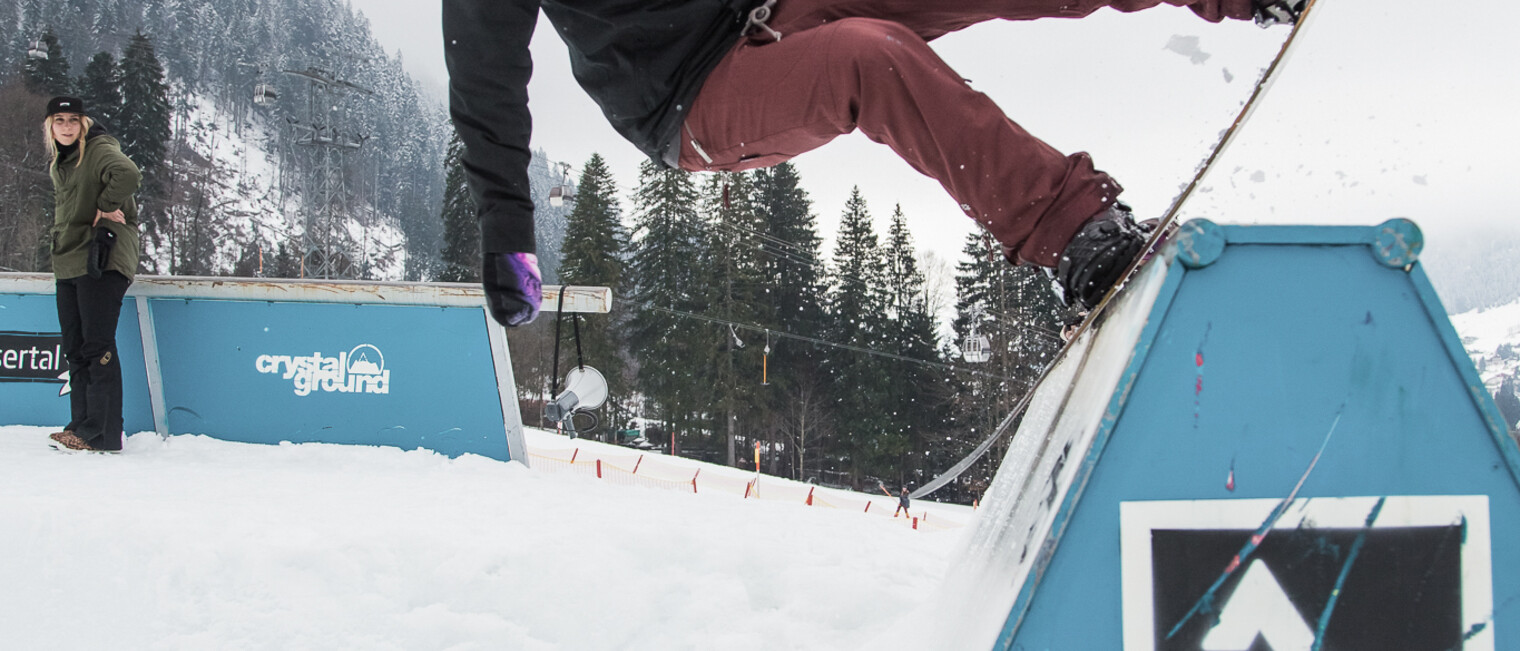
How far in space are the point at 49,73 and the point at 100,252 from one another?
4862cm

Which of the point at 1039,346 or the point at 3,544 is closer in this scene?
the point at 3,544

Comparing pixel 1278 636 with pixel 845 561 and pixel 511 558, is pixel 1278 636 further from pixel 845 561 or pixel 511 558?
pixel 511 558

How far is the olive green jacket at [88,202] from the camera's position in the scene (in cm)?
376

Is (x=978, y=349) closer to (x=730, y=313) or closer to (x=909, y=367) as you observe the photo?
(x=909, y=367)

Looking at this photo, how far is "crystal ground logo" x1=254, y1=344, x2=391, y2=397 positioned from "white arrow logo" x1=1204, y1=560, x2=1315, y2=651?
Result: 4.84 m

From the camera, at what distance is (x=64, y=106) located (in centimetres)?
386

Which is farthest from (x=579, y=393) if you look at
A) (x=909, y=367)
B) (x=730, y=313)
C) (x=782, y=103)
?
(x=730, y=313)

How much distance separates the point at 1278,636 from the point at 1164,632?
140 mm

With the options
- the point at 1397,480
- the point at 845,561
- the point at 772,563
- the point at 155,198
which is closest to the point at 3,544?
the point at 772,563

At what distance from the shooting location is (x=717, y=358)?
34.5 m

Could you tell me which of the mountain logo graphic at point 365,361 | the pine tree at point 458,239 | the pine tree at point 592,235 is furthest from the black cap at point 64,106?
the pine tree at point 458,239

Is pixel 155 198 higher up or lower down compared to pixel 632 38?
higher up

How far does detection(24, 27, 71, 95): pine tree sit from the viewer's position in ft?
124

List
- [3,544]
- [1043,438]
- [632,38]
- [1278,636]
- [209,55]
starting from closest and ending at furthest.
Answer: [1278,636], [1043,438], [632,38], [3,544], [209,55]
